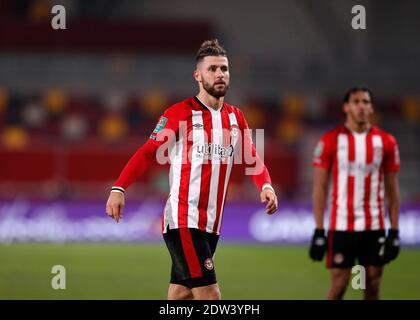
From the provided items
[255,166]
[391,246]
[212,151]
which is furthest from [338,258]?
[212,151]

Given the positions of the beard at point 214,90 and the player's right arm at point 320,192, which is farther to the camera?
the player's right arm at point 320,192

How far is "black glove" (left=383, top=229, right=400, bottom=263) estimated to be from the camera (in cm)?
702

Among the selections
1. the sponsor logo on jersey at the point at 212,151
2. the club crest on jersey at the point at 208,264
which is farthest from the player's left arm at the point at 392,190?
the club crest on jersey at the point at 208,264

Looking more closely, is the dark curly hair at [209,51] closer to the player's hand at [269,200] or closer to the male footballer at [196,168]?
the male footballer at [196,168]

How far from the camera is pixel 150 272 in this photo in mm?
11695

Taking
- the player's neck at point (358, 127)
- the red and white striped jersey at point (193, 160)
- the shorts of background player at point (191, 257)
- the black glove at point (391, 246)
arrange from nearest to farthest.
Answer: the shorts of background player at point (191, 257)
the red and white striped jersey at point (193, 160)
the black glove at point (391, 246)
the player's neck at point (358, 127)

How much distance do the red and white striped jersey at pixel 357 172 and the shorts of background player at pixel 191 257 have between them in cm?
199

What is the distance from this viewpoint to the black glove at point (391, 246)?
7.02 m

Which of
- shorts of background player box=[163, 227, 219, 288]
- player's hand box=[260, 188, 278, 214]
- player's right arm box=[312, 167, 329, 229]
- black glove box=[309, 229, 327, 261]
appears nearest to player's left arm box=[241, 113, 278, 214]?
player's hand box=[260, 188, 278, 214]

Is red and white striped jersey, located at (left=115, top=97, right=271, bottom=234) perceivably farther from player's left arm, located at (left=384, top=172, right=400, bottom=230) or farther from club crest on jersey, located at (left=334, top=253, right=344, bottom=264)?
player's left arm, located at (left=384, top=172, right=400, bottom=230)

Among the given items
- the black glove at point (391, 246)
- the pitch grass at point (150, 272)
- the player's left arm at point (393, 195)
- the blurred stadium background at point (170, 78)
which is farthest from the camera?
the blurred stadium background at point (170, 78)

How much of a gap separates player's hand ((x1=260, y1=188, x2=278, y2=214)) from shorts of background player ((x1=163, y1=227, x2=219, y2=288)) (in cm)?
47

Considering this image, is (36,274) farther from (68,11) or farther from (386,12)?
(386,12)

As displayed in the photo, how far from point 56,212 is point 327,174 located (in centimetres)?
1095
